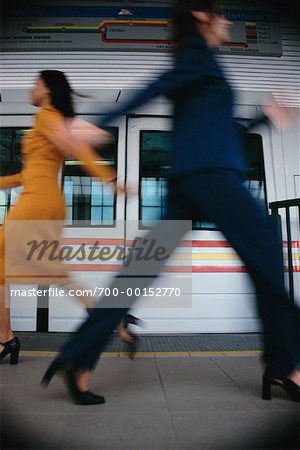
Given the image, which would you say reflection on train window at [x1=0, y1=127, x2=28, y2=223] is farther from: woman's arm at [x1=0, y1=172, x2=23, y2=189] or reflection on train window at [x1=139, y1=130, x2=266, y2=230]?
reflection on train window at [x1=139, y1=130, x2=266, y2=230]

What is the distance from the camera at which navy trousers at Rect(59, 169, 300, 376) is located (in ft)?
4.98

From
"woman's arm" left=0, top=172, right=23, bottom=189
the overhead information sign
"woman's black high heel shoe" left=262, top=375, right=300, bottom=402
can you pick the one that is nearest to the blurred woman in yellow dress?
"woman's arm" left=0, top=172, right=23, bottom=189

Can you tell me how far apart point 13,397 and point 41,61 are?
2.69 metres

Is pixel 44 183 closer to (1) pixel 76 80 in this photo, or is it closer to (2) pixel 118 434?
(2) pixel 118 434

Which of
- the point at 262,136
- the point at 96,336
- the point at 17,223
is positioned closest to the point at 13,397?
the point at 96,336

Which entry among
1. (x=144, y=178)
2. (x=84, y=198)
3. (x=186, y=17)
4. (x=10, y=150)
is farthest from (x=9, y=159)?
(x=186, y=17)

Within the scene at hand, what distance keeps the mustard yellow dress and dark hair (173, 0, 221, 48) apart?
716 millimetres

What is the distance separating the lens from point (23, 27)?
317 centimetres

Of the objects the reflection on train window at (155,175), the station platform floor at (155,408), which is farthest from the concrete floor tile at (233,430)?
the reflection on train window at (155,175)

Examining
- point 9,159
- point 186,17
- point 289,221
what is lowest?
point 289,221

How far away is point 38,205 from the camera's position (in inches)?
81.4

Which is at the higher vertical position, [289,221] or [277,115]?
[277,115]

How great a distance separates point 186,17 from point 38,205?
3.83ft

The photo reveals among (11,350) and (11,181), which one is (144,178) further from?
(11,350)
